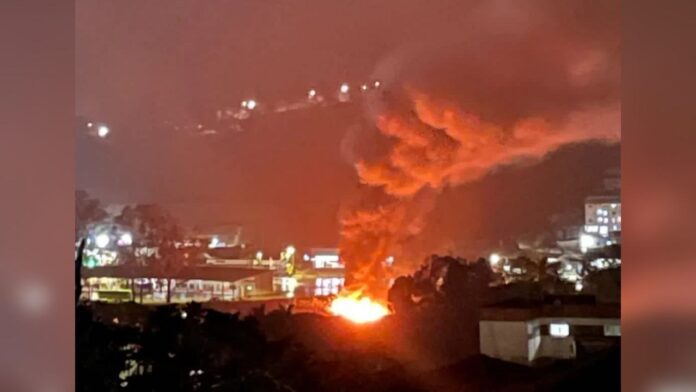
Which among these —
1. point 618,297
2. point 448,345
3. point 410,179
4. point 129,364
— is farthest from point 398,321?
point 129,364

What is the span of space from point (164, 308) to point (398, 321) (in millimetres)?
577

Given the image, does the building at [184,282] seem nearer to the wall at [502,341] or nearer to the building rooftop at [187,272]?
the building rooftop at [187,272]

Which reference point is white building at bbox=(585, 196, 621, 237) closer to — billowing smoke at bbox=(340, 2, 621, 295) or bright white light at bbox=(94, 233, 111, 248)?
billowing smoke at bbox=(340, 2, 621, 295)

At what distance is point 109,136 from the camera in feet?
7.04

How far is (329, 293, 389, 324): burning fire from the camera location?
6.75 ft

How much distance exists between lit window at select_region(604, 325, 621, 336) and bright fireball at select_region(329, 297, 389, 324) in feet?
1.67

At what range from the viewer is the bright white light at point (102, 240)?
214cm

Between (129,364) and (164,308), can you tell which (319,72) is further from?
(129,364)

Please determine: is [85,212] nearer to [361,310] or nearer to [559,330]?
[361,310]

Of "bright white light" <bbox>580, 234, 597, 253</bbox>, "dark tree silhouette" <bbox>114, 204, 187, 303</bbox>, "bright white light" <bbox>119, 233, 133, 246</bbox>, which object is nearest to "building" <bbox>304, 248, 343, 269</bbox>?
"dark tree silhouette" <bbox>114, 204, 187, 303</bbox>

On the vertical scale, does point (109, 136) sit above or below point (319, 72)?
below

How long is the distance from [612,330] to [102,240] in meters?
1.25

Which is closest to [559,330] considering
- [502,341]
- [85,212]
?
[502,341]

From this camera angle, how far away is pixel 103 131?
215cm
